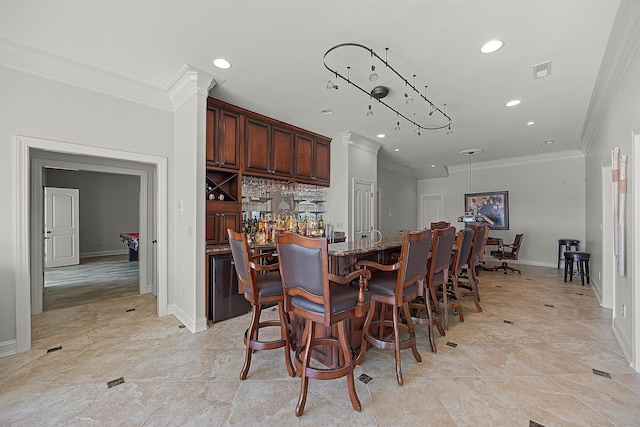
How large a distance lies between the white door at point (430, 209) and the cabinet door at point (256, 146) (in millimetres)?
6735

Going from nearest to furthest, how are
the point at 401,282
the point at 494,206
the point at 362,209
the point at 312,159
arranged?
the point at 401,282, the point at 312,159, the point at 362,209, the point at 494,206

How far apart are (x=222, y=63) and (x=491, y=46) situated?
2.55 m

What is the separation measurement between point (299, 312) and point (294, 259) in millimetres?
398

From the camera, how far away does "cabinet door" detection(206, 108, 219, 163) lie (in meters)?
3.49

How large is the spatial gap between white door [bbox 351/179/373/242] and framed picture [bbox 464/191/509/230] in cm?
419

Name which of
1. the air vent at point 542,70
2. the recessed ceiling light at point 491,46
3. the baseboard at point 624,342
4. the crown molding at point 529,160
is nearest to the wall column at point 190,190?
the recessed ceiling light at point 491,46

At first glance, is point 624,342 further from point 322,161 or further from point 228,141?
point 228,141

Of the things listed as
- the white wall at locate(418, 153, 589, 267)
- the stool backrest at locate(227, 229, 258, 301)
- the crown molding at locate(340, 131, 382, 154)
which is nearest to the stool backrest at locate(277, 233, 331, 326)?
the stool backrest at locate(227, 229, 258, 301)

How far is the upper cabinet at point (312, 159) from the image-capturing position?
4781 millimetres

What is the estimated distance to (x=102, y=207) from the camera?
28.7 ft

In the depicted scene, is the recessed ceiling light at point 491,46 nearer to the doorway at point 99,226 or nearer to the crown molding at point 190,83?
the crown molding at point 190,83

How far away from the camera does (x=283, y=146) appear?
449 cm

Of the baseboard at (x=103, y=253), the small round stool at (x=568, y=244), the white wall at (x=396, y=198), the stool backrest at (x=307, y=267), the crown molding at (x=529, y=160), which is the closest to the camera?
the stool backrest at (x=307, y=267)

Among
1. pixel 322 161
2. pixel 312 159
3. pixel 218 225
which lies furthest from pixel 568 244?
pixel 218 225
